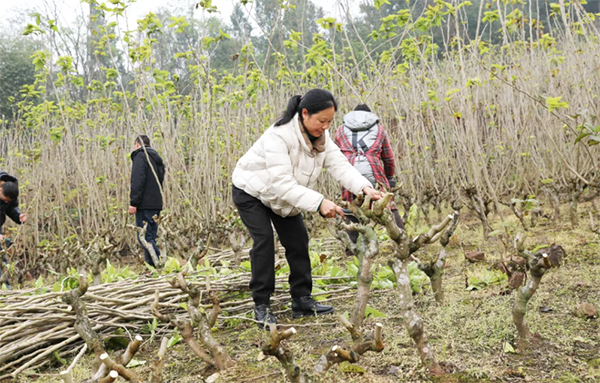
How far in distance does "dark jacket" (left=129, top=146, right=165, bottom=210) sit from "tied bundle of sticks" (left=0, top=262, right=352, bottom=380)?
2332 millimetres

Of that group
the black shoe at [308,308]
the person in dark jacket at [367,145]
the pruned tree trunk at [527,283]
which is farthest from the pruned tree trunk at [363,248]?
the person in dark jacket at [367,145]

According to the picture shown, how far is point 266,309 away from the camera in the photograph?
2.99 m

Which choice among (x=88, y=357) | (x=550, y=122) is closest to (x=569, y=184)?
(x=550, y=122)

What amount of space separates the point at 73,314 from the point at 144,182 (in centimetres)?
318

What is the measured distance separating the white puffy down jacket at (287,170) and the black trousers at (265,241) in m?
0.07

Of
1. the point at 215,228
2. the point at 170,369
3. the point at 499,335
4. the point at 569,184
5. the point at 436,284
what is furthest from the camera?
the point at 215,228

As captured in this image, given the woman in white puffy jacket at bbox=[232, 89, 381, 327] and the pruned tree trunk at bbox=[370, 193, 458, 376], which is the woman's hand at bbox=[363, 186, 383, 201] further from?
the pruned tree trunk at bbox=[370, 193, 458, 376]

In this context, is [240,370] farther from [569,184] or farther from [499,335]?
[569,184]

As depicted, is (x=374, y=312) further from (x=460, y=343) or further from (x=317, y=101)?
(x=317, y=101)

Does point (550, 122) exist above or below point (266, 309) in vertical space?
above

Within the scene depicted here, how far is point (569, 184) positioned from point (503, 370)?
3.53m

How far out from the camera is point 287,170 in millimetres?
2738

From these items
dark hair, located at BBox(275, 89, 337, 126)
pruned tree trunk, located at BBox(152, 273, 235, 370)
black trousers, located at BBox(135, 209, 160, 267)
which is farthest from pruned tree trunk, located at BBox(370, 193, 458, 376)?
black trousers, located at BBox(135, 209, 160, 267)

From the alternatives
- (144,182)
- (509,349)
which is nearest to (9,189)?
(144,182)
